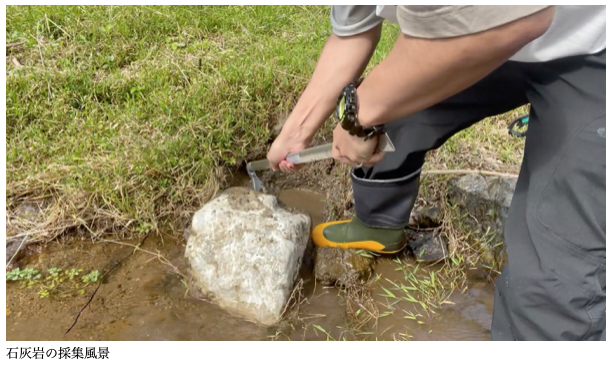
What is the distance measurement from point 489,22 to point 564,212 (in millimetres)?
740

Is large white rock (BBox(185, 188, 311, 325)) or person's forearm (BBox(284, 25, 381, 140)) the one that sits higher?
person's forearm (BBox(284, 25, 381, 140))

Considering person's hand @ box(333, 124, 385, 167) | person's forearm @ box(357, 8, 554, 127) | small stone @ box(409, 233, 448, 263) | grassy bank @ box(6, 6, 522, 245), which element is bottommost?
small stone @ box(409, 233, 448, 263)

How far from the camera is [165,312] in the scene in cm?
240

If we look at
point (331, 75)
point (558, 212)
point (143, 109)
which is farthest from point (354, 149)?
point (143, 109)

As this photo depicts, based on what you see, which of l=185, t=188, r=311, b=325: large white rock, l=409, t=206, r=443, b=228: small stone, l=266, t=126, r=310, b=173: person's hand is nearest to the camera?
l=266, t=126, r=310, b=173: person's hand

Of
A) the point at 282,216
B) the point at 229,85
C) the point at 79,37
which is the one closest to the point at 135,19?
the point at 79,37

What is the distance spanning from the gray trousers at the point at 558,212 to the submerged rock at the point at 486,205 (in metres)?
0.98

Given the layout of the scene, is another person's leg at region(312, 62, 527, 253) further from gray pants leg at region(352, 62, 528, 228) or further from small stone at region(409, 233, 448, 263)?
small stone at region(409, 233, 448, 263)

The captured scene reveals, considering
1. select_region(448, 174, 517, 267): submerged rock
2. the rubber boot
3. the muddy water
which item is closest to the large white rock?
the muddy water

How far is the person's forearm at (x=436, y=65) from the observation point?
1.11m

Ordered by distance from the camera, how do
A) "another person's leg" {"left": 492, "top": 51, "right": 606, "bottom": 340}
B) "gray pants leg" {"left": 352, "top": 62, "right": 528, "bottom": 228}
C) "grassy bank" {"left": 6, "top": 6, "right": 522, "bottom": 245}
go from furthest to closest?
"grassy bank" {"left": 6, "top": 6, "right": 522, "bottom": 245}
"gray pants leg" {"left": 352, "top": 62, "right": 528, "bottom": 228}
"another person's leg" {"left": 492, "top": 51, "right": 606, "bottom": 340}

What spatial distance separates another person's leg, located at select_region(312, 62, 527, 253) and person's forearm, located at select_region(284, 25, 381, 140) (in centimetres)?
36

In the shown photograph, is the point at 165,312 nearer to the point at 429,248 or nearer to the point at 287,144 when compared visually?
the point at 287,144

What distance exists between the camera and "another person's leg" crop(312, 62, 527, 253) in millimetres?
Result: 1950
